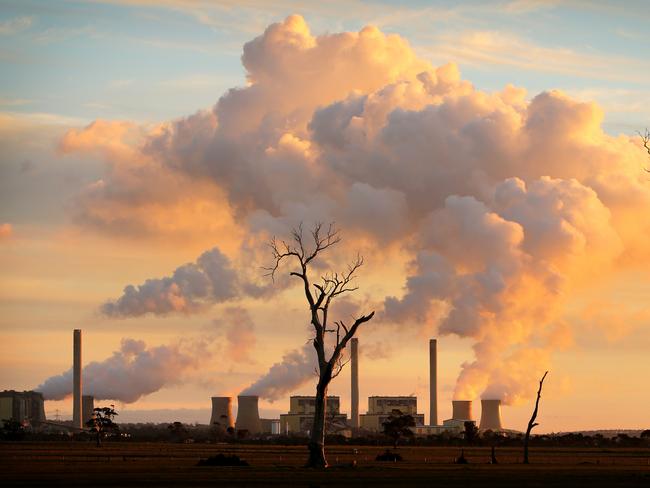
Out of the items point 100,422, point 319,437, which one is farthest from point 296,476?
point 100,422

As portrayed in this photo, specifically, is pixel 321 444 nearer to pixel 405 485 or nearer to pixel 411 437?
pixel 405 485

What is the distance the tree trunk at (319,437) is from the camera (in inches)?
3007

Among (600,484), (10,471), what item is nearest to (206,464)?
(10,471)

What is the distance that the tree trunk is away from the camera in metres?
76.4

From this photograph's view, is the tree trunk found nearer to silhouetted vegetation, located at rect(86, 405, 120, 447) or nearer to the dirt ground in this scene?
the dirt ground

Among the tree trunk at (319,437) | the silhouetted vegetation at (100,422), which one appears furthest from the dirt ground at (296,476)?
the silhouetted vegetation at (100,422)

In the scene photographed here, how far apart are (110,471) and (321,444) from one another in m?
15.2

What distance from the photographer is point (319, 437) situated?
77438 millimetres

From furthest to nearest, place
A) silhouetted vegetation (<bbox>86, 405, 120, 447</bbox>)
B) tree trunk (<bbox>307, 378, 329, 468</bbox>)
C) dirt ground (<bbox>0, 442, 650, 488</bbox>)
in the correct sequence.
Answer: silhouetted vegetation (<bbox>86, 405, 120, 447</bbox>), tree trunk (<bbox>307, 378, 329, 468</bbox>), dirt ground (<bbox>0, 442, 650, 488</bbox>)

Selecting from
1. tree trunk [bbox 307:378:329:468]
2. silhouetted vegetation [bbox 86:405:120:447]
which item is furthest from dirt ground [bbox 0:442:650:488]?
silhouetted vegetation [bbox 86:405:120:447]

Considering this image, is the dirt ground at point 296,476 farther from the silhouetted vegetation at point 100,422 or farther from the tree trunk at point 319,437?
the silhouetted vegetation at point 100,422

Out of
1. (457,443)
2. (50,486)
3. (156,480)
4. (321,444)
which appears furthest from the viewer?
(457,443)

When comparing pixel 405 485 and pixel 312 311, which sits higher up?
pixel 312 311

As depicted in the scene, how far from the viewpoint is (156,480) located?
57656 mm
